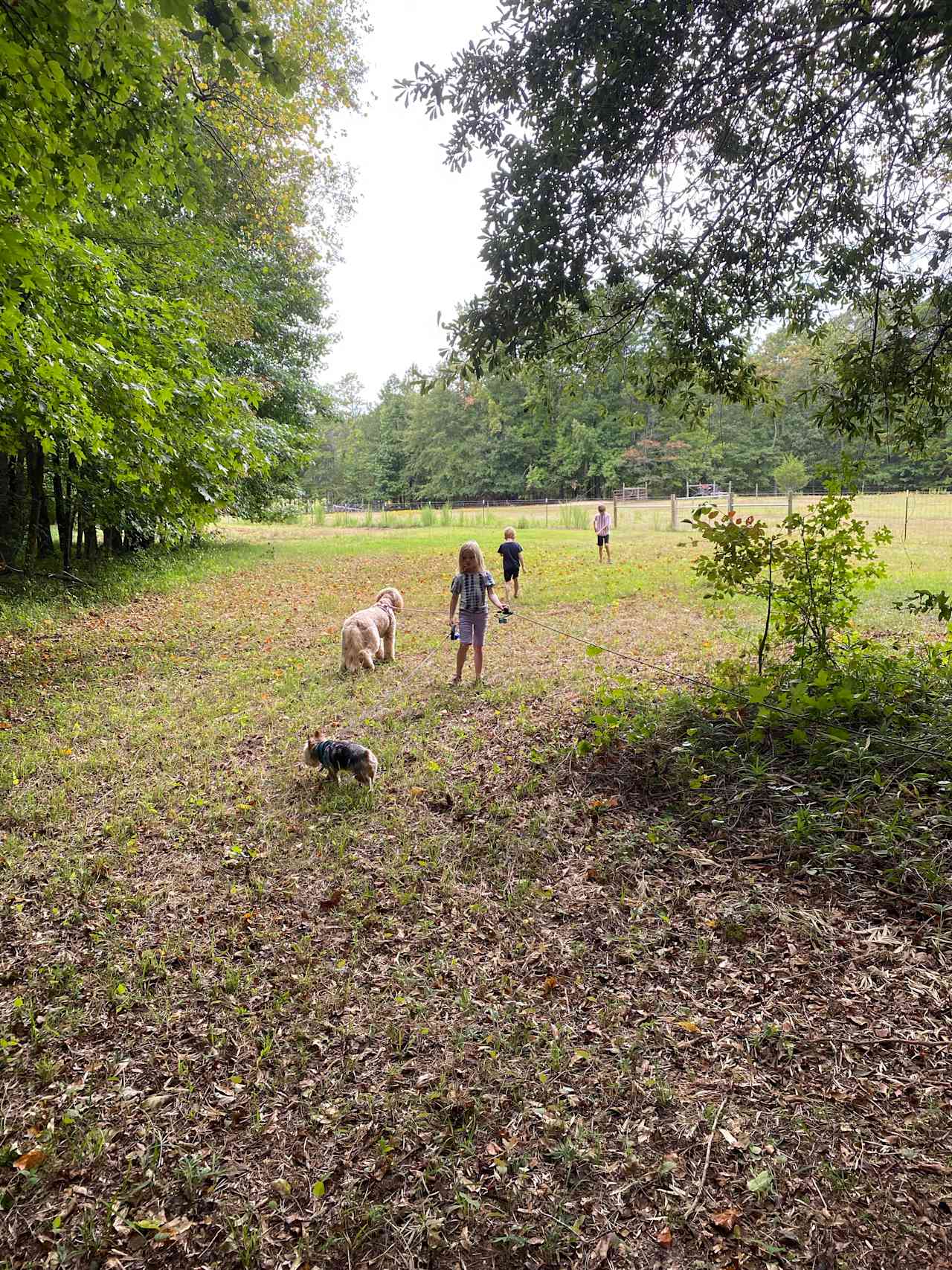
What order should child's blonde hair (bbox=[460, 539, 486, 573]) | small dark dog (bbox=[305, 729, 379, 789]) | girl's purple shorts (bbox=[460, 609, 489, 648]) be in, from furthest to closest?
1. girl's purple shorts (bbox=[460, 609, 489, 648])
2. child's blonde hair (bbox=[460, 539, 486, 573])
3. small dark dog (bbox=[305, 729, 379, 789])

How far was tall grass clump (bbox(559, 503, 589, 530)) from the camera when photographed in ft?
108

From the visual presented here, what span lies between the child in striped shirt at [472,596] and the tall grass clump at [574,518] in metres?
26.3

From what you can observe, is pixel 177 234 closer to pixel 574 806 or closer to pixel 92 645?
pixel 92 645

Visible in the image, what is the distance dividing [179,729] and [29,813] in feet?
5.38

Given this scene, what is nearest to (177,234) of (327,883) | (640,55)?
(640,55)

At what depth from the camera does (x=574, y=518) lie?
33.4m

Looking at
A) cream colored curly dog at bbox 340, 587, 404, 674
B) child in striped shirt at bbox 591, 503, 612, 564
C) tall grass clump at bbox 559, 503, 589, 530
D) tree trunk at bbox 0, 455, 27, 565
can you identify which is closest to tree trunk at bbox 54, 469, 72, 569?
tree trunk at bbox 0, 455, 27, 565

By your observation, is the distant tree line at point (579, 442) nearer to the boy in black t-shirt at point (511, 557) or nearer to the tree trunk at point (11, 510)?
the boy in black t-shirt at point (511, 557)

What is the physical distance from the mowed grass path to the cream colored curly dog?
2456mm

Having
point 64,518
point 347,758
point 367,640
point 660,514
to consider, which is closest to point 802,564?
point 347,758

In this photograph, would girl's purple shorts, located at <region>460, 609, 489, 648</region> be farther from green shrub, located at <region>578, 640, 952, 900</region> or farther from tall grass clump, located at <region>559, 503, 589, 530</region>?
tall grass clump, located at <region>559, 503, 589, 530</region>

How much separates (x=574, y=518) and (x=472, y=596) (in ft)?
91.3

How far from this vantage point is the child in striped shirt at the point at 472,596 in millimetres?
→ 6637

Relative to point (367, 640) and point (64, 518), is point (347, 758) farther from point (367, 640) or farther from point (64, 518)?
point (64, 518)
